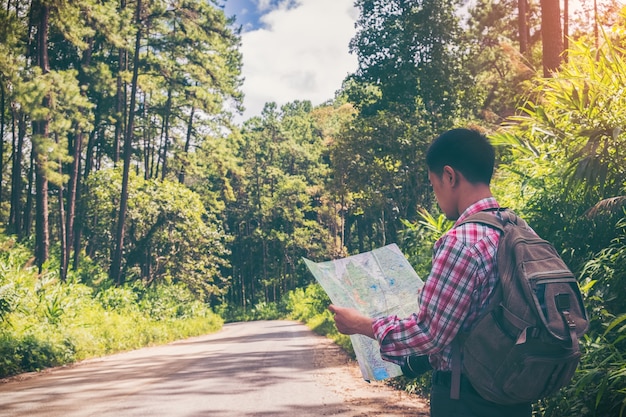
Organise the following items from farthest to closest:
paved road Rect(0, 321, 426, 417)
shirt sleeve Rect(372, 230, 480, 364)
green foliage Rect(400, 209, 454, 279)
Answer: green foliage Rect(400, 209, 454, 279)
paved road Rect(0, 321, 426, 417)
shirt sleeve Rect(372, 230, 480, 364)

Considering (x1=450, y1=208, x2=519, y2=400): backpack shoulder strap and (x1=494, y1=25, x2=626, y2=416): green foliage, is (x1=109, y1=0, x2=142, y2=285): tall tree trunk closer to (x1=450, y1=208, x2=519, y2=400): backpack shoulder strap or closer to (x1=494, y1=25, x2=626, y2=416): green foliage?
(x1=494, y1=25, x2=626, y2=416): green foliage

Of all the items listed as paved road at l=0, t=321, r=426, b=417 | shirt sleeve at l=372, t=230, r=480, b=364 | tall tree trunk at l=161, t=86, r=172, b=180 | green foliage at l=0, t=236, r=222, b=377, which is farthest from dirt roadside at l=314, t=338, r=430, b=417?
tall tree trunk at l=161, t=86, r=172, b=180

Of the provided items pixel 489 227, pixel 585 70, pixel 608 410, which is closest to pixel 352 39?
pixel 585 70

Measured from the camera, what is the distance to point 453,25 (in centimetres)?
2314

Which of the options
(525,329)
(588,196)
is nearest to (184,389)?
(588,196)

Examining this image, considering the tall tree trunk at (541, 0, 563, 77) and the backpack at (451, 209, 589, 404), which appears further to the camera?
the tall tree trunk at (541, 0, 563, 77)

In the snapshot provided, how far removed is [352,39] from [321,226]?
115 feet

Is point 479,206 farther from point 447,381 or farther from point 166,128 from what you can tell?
point 166,128

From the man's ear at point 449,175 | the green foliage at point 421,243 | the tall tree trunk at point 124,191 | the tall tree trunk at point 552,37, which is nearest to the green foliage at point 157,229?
the tall tree trunk at point 124,191

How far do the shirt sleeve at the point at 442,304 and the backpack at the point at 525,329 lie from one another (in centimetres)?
8

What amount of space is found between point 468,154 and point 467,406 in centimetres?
93

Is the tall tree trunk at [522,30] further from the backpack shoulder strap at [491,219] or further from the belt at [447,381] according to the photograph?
the belt at [447,381]

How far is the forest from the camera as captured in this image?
633cm

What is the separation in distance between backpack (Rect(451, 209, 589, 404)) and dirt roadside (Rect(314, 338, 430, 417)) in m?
5.59
